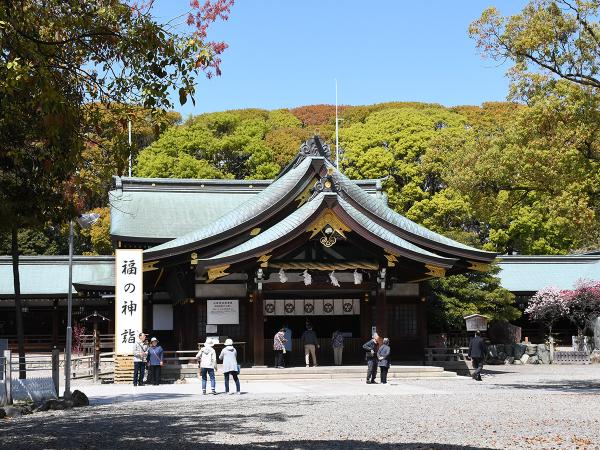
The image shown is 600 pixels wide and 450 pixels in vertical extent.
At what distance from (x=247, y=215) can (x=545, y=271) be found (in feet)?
66.6

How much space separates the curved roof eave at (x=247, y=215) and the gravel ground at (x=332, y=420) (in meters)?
6.66

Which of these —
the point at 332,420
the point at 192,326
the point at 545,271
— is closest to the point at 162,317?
the point at 192,326

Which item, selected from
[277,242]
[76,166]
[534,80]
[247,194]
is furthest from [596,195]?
[247,194]

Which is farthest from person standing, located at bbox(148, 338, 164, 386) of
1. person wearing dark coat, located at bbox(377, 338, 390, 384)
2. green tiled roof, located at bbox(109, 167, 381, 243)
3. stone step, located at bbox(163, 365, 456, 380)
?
green tiled roof, located at bbox(109, 167, 381, 243)

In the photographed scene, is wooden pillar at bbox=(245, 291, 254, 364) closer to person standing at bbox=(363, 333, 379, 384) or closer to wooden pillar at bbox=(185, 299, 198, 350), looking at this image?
wooden pillar at bbox=(185, 299, 198, 350)

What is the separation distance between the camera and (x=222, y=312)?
98.7ft

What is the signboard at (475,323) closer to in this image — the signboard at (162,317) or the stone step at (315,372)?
the stone step at (315,372)

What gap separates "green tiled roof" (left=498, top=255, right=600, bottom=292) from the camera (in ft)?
142

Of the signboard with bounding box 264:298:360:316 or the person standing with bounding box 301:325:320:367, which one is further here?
the signboard with bounding box 264:298:360:316

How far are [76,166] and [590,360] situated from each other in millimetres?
26102

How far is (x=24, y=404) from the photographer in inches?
730

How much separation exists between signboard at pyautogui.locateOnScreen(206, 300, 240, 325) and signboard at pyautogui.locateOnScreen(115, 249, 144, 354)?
319cm

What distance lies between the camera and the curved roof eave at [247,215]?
2941 cm

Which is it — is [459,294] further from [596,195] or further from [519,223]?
[519,223]
